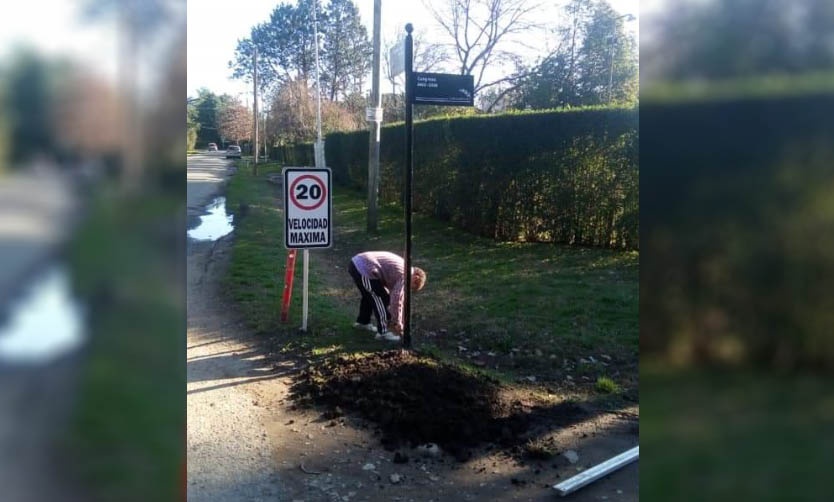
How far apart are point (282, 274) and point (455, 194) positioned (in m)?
3.33

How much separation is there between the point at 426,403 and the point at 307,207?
1848 mm

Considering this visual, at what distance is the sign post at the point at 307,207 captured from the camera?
4.75 m

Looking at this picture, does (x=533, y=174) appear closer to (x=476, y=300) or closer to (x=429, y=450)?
(x=476, y=300)

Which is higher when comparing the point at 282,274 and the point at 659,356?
the point at 659,356

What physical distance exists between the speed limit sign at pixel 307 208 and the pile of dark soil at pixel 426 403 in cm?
97

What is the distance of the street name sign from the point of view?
14.5 feet

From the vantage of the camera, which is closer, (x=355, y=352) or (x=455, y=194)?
(x=355, y=352)

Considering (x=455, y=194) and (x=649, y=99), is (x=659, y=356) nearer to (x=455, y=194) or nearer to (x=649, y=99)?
(x=649, y=99)

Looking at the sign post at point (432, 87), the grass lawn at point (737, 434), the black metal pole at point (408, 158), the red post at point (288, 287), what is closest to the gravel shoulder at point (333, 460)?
the black metal pole at point (408, 158)

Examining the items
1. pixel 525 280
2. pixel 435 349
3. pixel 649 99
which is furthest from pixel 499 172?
pixel 649 99

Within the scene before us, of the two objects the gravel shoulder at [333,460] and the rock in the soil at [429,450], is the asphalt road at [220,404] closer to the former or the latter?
the gravel shoulder at [333,460]

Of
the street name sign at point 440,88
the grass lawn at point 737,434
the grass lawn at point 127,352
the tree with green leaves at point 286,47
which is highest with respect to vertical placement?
the tree with green leaves at point 286,47

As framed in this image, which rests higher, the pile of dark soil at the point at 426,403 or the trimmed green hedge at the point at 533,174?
the trimmed green hedge at the point at 533,174

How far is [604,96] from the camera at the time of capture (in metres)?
8.79
